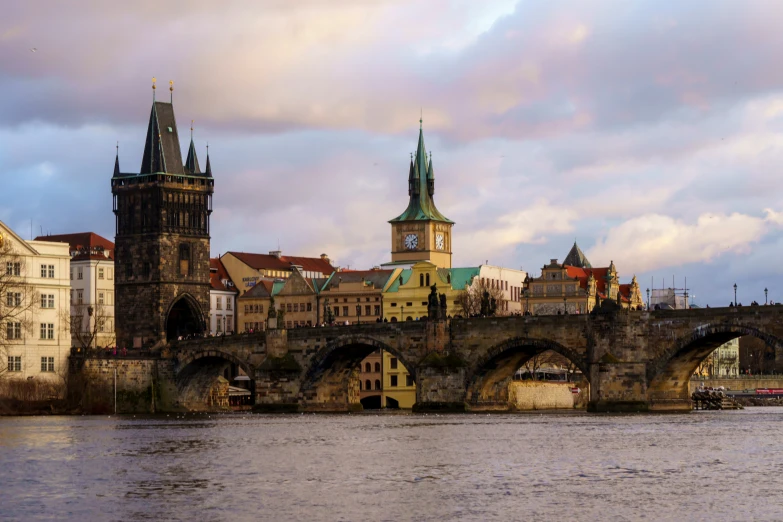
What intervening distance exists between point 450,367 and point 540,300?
63858 mm

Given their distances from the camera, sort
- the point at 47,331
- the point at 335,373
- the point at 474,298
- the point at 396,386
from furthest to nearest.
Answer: the point at 474,298 → the point at 396,386 → the point at 335,373 → the point at 47,331

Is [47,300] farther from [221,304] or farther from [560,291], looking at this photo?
[560,291]

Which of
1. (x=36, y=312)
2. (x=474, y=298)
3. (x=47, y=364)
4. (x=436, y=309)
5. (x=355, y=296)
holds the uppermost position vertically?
(x=355, y=296)

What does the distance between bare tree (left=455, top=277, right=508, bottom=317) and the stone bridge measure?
25.9 meters

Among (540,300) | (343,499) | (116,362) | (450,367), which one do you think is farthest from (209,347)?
(343,499)

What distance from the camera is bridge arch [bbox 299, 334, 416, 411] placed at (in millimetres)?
120188

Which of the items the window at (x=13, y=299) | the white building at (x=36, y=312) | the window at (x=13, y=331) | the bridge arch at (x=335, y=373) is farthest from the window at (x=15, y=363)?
the bridge arch at (x=335, y=373)

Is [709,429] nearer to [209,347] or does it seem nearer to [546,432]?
[546,432]

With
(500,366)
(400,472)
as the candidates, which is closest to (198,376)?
(500,366)

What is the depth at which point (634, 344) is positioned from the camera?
342 ft

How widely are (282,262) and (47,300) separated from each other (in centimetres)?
6292

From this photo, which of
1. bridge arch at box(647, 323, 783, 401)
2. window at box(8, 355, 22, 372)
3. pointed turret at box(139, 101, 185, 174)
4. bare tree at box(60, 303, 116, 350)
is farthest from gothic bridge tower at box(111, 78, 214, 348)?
bridge arch at box(647, 323, 783, 401)

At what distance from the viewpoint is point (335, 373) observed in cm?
12562

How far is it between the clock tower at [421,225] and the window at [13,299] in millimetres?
70232
